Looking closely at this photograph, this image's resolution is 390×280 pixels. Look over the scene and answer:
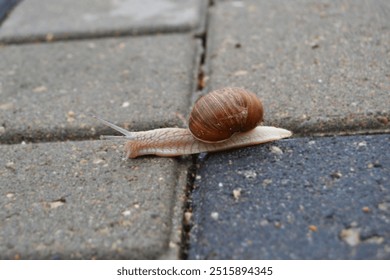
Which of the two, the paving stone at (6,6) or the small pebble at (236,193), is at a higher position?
the paving stone at (6,6)

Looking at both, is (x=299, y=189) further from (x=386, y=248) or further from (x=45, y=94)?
(x=45, y=94)

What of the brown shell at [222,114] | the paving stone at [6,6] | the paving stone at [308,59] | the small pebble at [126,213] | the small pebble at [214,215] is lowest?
the small pebble at [126,213]

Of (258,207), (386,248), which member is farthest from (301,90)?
(386,248)

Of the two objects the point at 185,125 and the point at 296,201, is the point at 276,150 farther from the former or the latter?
the point at 185,125

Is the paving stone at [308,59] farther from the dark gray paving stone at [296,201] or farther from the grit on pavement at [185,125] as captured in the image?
the dark gray paving stone at [296,201]

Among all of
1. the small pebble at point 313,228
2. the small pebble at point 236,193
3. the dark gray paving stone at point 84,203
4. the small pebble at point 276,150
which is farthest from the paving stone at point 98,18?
the small pebble at point 313,228

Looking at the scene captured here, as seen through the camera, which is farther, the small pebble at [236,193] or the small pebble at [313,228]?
the small pebble at [236,193]

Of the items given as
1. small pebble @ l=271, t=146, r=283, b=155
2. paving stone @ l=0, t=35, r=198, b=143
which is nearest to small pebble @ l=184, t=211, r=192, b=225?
small pebble @ l=271, t=146, r=283, b=155
